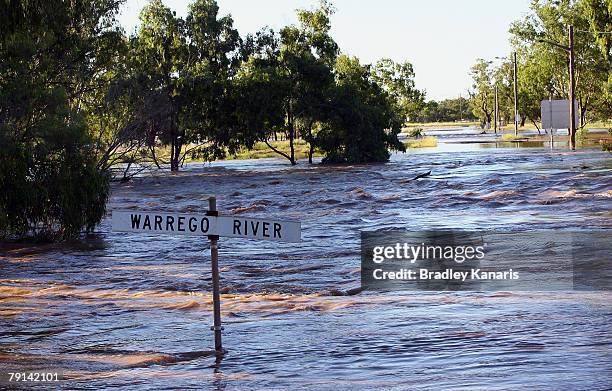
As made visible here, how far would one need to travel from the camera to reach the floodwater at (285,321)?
8648 mm

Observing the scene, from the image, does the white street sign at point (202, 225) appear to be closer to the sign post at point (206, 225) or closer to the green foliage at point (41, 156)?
the sign post at point (206, 225)

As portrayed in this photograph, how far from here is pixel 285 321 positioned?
11430 millimetres

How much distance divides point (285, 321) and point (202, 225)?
2730 mm

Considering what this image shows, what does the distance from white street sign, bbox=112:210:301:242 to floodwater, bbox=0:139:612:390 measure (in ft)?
3.99

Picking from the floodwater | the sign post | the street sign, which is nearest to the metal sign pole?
the sign post

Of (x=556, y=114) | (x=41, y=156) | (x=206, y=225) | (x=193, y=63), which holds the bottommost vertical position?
(x=206, y=225)

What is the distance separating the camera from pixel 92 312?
41.2 feet

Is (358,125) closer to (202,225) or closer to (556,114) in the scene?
(556,114)

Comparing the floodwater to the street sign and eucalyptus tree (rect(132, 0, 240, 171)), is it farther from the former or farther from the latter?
the street sign

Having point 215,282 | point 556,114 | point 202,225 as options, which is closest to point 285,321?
point 215,282

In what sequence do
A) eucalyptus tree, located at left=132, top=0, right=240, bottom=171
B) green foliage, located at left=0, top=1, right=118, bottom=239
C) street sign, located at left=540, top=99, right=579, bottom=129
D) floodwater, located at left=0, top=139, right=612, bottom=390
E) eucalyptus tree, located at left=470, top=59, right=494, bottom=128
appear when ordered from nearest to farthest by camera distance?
1. floodwater, located at left=0, top=139, right=612, bottom=390
2. green foliage, located at left=0, top=1, right=118, bottom=239
3. eucalyptus tree, located at left=132, top=0, right=240, bottom=171
4. street sign, located at left=540, top=99, right=579, bottom=129
5. eucalyptus tree, located at left=470, top=59, right=494, bottom=128

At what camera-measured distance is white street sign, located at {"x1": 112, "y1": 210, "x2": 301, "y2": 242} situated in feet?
29.1

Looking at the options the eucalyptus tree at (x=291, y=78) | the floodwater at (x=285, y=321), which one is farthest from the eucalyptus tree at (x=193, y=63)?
the floodwater at (x=285, y=321)

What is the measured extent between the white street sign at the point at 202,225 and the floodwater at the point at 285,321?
1215 mm
